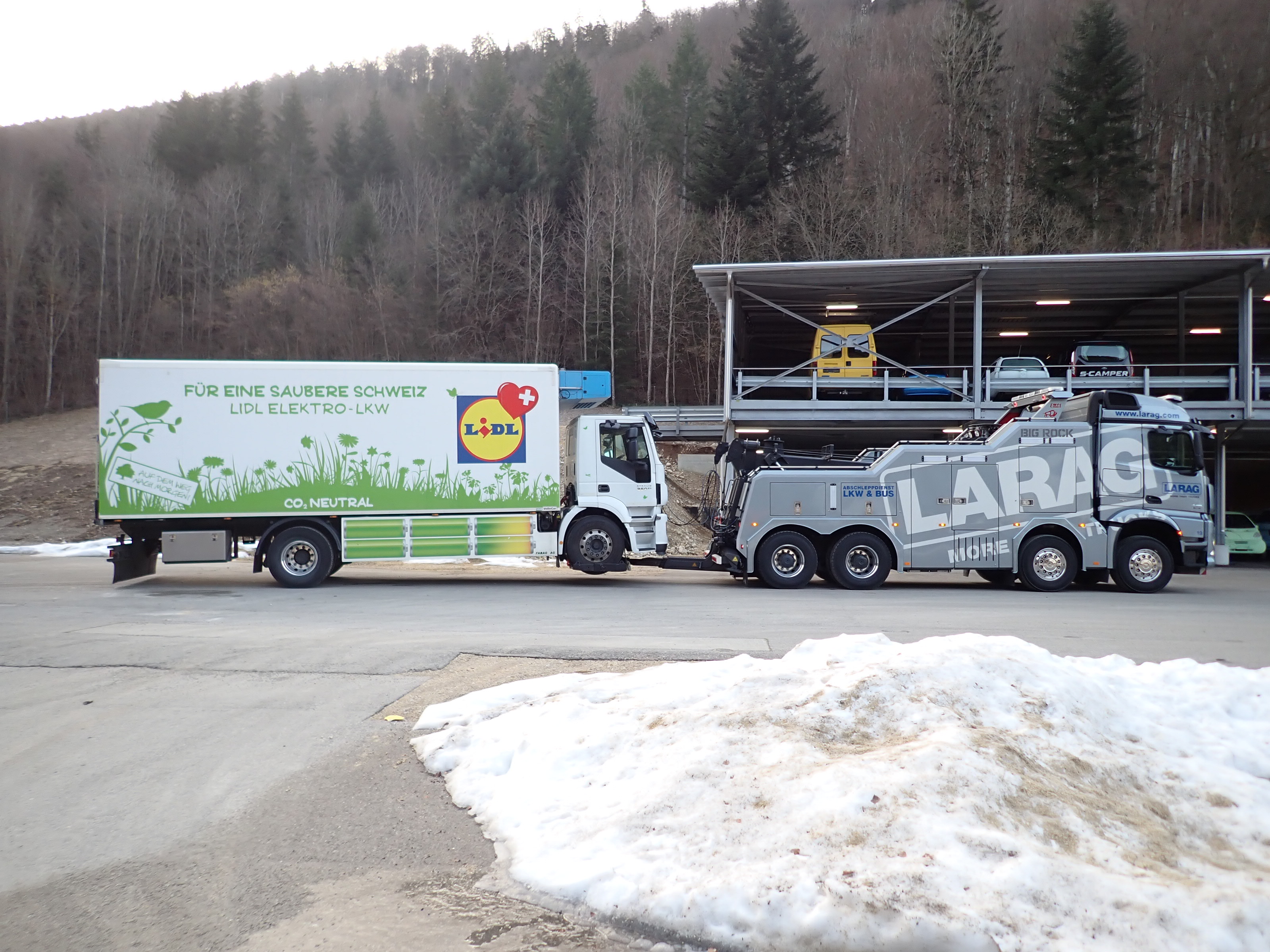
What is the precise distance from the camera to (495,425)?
15914 mm

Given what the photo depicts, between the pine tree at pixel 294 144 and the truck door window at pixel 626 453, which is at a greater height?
the pine tree at pixel 294 144

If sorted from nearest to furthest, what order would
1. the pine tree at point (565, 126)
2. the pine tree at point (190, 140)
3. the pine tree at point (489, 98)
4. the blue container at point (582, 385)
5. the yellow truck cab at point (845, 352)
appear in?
the blue container at point (582, 385) < the yellow truck cab at point (845, 352) < the pine tree at point (565, 126) < the pine tree at point (489, 98) < the pine tree at point (190, 140)

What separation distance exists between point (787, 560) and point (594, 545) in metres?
3.45

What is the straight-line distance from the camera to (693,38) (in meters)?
58.5

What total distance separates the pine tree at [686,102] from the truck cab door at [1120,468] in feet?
133

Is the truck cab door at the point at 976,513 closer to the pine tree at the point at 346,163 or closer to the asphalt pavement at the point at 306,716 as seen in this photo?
the asphalt pavement at the point at 306,716

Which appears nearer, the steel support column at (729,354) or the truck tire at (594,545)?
the truck tire at (594,545)

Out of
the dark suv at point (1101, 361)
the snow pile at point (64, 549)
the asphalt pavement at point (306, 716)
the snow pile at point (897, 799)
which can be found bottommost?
the snow pile at point (64, 549)

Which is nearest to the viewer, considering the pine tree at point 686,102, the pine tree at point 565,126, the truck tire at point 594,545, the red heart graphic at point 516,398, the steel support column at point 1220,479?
the truck tire at point 594,545

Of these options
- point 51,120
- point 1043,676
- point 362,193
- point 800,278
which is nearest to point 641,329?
point 800,278

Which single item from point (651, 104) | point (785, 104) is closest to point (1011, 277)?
point (785, 104)

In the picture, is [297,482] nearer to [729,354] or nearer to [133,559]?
[133,559]

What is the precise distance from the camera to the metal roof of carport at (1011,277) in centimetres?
2202

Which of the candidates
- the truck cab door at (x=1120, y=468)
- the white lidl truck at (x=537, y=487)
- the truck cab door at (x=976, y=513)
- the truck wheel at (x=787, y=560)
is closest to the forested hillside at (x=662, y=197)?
the truck cab door at (x=1120, y=468)
